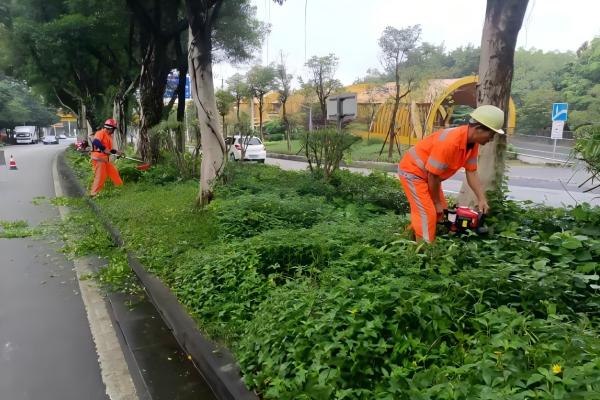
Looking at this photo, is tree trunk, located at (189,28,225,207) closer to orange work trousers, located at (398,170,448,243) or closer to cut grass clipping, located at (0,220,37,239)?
cut grass clipping, located at (0,220,37,239)

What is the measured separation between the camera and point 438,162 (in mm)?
3559

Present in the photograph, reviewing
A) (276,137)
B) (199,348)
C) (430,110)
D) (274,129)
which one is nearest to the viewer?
(199,348)

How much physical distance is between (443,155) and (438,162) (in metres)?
0.07

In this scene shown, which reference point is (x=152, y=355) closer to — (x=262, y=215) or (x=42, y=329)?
(x=42, y=329)

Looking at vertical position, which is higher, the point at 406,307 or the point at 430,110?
the point at 430,110

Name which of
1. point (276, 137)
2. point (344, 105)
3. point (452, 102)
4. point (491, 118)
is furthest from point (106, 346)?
point (276, 137)

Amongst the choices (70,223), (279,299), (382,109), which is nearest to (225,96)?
(382,109)

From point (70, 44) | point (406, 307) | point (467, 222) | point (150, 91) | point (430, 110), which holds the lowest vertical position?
point (406, 307)

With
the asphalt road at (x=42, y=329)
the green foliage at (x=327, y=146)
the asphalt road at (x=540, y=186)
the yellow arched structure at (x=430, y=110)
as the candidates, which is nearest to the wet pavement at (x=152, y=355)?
the asphalt road at (x=42, y=329)

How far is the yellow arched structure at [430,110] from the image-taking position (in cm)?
2206

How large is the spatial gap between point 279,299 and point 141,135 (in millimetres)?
10414

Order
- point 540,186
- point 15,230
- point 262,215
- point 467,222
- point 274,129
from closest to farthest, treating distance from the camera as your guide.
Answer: point 467,222, point 262,215, point 15,230, point 540,186, point 274,129

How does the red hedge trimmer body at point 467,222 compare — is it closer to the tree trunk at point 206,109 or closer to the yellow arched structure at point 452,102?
the tree trunk at point 206,109

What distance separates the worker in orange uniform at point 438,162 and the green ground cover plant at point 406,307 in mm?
265
